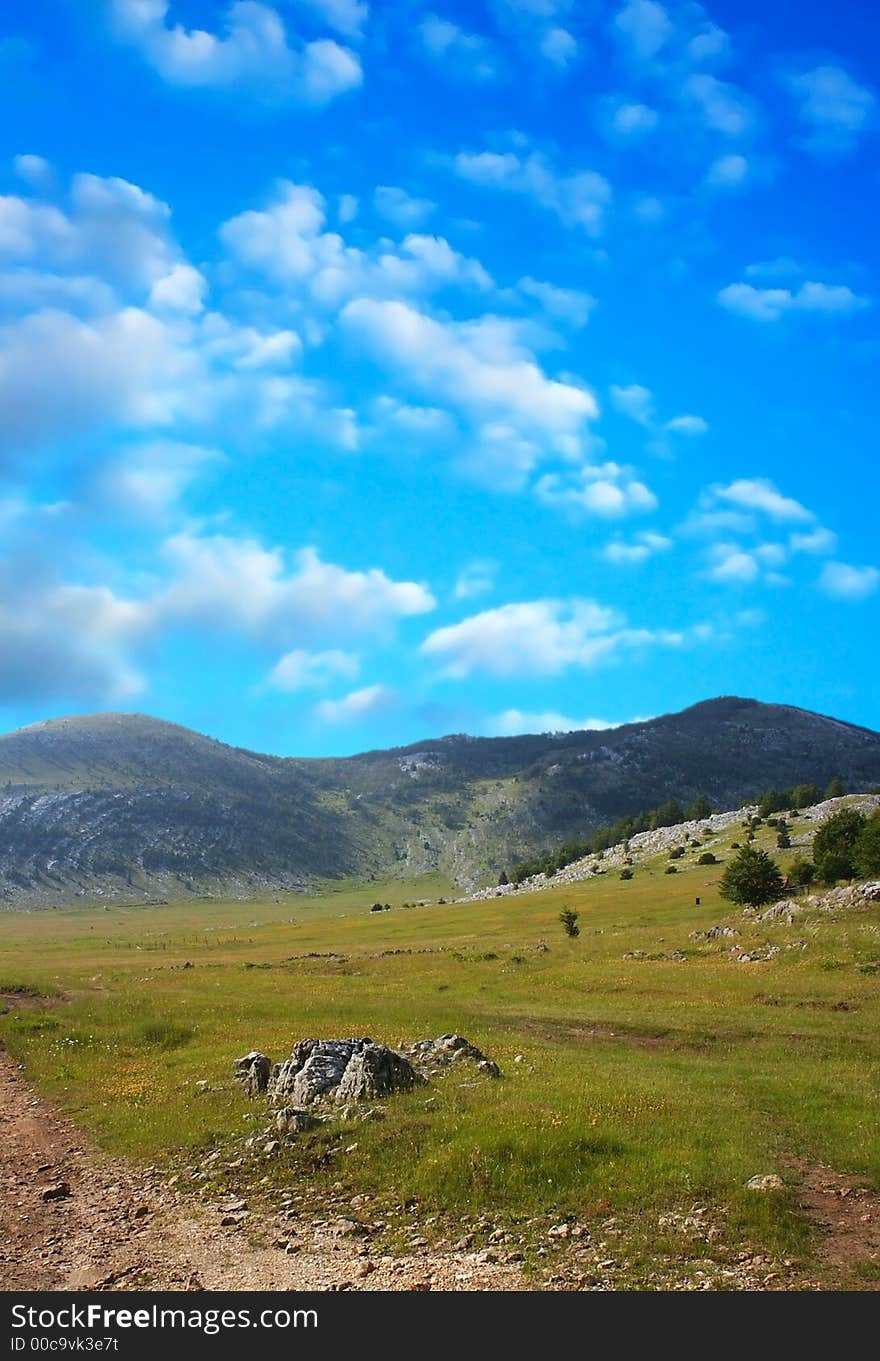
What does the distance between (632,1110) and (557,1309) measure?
9.41m

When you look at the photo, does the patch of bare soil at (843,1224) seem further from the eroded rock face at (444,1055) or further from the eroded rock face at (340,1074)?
the eroded rock face at (340,1074)

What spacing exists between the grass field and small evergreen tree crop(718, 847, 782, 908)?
433 centimetres

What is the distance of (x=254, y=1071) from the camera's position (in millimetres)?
26344

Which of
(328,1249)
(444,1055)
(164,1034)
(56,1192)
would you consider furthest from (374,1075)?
(164,1034)

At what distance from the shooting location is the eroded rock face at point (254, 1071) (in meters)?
25.8

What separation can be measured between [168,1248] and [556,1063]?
15.8m

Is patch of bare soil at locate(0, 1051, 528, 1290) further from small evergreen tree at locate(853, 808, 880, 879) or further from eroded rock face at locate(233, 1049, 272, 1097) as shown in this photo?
small evergreen tree at locate(853, 808, 880, 879)

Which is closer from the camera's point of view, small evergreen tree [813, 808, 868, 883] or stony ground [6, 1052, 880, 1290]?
stony ground [6, 1052, 880, 1290]

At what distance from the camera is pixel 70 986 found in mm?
63656

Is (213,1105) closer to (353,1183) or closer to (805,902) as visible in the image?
(353,1183)

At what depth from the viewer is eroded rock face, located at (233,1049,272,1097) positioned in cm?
2578

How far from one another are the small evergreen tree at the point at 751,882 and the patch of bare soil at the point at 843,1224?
71.5m

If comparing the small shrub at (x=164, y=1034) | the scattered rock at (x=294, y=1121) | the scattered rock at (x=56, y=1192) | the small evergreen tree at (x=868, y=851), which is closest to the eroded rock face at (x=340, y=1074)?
the scattered rock at (x=294, y=1121)

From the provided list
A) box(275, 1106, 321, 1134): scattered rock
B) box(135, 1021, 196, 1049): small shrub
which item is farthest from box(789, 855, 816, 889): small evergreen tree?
box(275, 1106, 321, 1134): scattered rock
